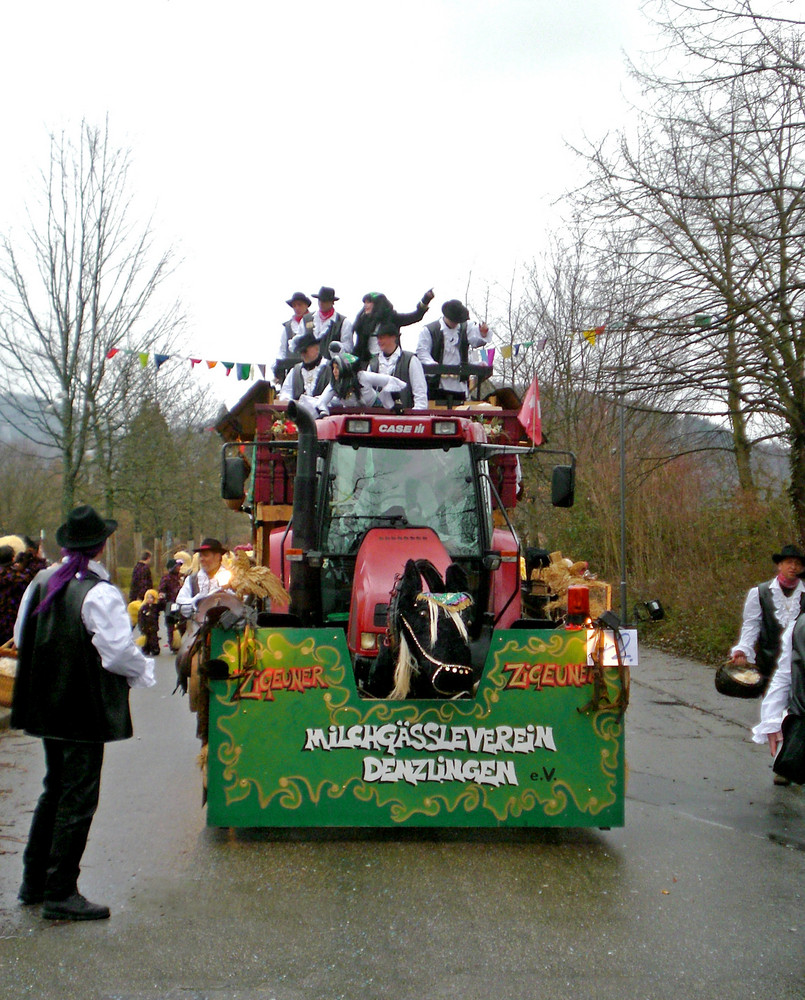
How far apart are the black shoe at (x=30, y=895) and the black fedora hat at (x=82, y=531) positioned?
5.58ft

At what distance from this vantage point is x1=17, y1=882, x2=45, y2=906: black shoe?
5.15 m

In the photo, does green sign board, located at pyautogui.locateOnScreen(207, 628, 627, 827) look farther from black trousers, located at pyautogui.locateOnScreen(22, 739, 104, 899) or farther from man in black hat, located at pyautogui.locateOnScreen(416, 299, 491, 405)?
man in black hat, located at pyautogui.locateOnScreen(416, 299, 491, 405)

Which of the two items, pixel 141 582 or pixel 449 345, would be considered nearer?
pixel 449 345

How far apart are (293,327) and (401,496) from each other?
592 centimetres

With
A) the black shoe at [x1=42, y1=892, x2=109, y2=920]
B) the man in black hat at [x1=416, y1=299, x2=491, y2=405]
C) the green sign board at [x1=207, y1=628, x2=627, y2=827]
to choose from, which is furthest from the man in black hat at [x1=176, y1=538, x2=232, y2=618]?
the black shoe at [x1=42, y1=892, x2=109, y2=920]

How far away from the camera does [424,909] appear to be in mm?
5125

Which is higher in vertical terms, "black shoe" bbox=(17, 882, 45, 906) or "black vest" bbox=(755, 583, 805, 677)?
"black vest" bbox=(755, 583, 805, 677)

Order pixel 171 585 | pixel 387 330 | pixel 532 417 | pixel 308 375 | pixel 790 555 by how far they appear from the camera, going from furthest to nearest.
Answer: pixel 171 585
pixel 308 375
pixel 387 330
pixel 532 417
pixel 790 555

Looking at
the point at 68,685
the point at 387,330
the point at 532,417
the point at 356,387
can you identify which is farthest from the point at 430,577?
the point at 387,330

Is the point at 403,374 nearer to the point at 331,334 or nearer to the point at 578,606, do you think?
the point at 331,334

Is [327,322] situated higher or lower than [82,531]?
higher

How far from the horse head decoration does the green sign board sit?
0.19 meters

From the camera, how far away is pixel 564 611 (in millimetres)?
7969

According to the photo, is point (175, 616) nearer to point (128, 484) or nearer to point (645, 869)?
point (645, 869)
